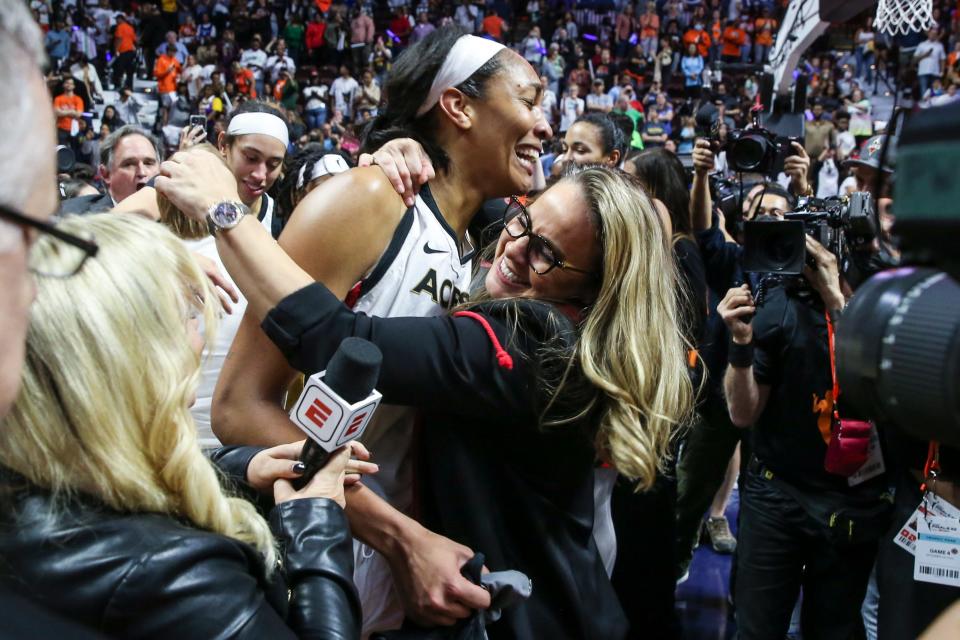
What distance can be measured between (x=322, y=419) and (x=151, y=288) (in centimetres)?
29

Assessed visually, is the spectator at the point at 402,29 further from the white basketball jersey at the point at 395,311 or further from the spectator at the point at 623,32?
the white basketball jersey at the point at 395,311

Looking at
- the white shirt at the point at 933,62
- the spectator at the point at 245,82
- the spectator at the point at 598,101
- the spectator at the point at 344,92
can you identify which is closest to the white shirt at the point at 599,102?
the spectator at the point at 598,101

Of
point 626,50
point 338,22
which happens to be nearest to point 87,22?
point 338,22

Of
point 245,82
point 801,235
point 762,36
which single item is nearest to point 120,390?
point 801,235

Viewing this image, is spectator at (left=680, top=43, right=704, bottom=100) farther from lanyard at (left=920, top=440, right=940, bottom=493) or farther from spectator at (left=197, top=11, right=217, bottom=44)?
lanyard at (left=920, top=440, right=940, bottom=493)

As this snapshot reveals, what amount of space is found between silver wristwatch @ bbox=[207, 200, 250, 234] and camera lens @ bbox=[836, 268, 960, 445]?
1.07 m

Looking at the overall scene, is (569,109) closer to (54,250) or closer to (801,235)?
(801,235)

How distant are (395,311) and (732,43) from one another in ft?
65.9

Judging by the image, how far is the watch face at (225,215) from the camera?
5.23ft

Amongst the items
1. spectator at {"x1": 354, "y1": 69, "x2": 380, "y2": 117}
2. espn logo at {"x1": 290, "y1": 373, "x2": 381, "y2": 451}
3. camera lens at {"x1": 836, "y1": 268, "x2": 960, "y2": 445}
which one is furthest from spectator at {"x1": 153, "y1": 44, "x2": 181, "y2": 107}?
camera lens at {"x1": 836, "y1": 268, "x2": 960, "y2": 445}

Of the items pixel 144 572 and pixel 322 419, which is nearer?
pixel 144 572

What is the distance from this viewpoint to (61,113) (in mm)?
14250

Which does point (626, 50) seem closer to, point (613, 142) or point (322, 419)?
point (613, 142)

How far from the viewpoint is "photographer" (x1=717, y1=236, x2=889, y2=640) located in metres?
3.03
